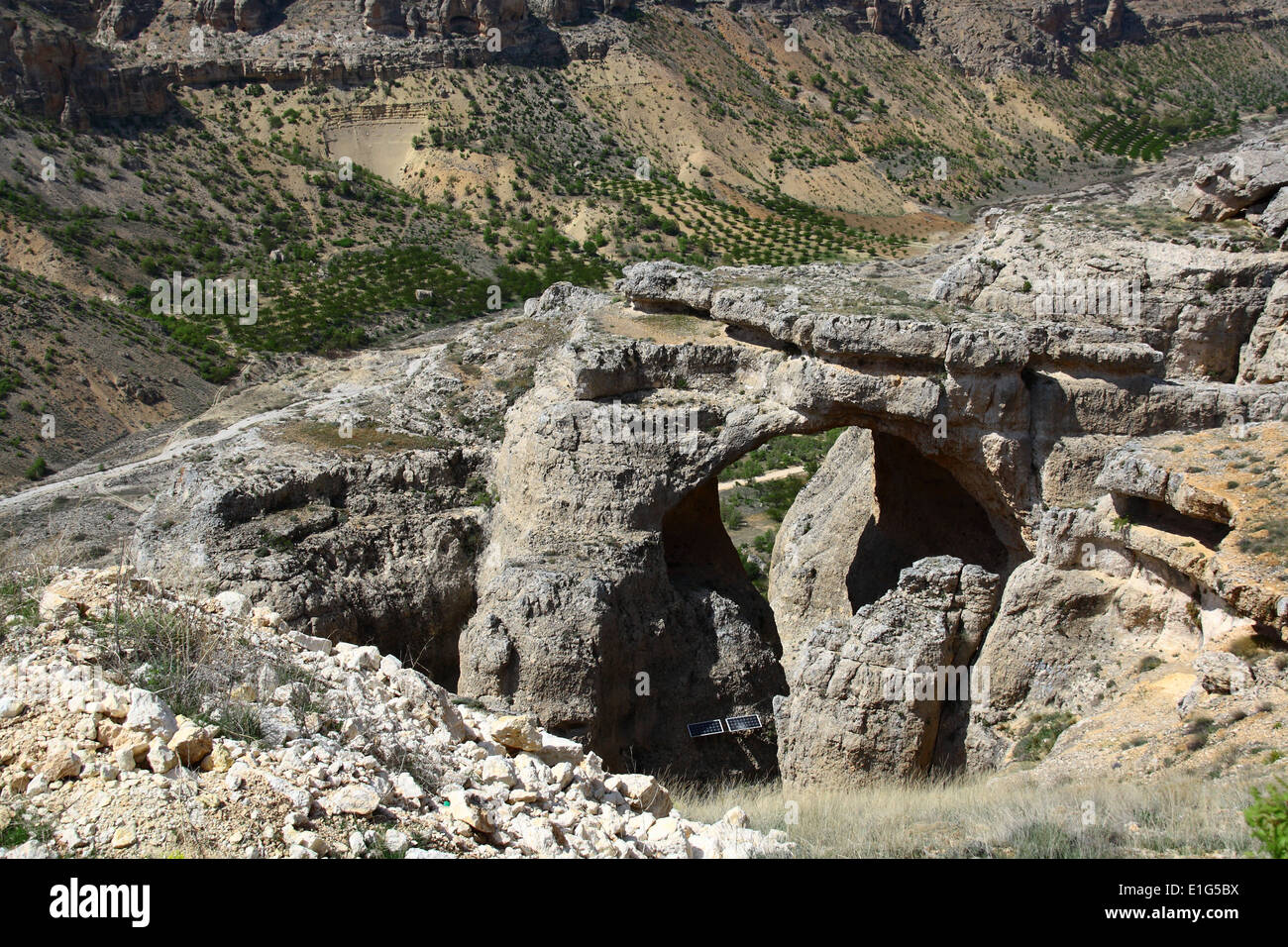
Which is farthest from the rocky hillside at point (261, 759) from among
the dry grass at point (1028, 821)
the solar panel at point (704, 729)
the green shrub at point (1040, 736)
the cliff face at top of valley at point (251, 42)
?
the cliff face at top of valley at point (251, 42)

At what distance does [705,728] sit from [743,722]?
68 cm

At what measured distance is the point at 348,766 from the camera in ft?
28.4

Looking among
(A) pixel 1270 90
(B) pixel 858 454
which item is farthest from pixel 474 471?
(A) pixel 1270 90

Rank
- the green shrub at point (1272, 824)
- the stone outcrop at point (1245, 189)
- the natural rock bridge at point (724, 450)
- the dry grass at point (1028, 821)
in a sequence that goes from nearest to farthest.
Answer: the green shrub at point (1272, 824), the dry grass at point (1028, 821), the natural rock bridge at point (724, 450), the stone outcrop at point (1245, 189)

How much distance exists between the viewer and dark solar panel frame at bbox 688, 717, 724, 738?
1841 centimetres

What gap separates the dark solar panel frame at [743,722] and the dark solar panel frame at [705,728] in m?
0.15

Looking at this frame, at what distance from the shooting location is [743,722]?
18.6 m

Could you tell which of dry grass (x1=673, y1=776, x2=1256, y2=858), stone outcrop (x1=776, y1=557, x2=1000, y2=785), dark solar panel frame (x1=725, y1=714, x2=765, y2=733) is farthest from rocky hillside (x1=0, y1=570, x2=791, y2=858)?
dark solar panel frame (x1=725, y1=714, x2=765, y2=733)

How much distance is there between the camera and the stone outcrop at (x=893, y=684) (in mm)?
15805

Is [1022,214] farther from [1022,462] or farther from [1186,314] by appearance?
[1022,462]

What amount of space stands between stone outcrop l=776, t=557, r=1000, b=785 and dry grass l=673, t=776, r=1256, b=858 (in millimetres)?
2485

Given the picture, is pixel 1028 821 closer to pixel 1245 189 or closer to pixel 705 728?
pixel 705 728

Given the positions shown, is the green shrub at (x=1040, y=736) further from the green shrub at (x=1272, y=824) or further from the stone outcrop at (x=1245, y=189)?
the stone outcrop at (x=1245, y=189)

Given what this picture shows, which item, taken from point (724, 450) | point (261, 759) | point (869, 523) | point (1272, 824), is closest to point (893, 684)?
point (724, 450)
